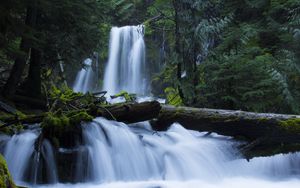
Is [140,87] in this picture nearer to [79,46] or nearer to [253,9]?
[253,9]

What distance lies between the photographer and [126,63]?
2361 cm

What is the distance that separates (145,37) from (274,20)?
12157 mm

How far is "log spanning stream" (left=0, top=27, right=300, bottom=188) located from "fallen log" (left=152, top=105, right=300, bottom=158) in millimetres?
291

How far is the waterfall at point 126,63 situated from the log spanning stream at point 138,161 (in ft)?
48.1

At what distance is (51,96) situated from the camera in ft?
35.6

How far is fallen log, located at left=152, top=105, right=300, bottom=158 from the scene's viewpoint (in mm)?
7082

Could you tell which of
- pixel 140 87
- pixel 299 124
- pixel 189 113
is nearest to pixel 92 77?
pixel 140 87

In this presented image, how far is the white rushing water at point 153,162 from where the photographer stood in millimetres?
6574

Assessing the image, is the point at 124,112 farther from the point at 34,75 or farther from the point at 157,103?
the point at 34,75

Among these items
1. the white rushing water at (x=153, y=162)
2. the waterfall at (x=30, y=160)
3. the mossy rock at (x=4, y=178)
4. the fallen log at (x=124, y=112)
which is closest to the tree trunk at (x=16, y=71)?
the fallen log at (x=124, y=112)

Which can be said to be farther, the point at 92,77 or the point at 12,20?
the point at 92,77

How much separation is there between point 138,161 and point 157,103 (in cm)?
116

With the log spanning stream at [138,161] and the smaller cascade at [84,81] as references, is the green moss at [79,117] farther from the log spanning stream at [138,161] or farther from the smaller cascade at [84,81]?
the smaller cascade at [84,81]

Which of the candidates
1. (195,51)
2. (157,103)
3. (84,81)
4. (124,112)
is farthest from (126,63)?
(157,103)
